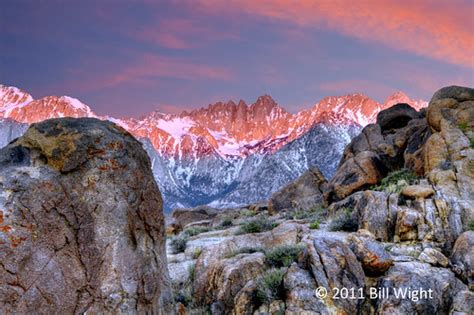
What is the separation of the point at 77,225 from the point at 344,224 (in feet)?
53.1

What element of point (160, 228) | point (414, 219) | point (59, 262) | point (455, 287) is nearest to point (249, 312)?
point (160, 228)

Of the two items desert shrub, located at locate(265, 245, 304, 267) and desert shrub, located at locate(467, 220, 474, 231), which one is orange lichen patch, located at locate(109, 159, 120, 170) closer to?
desert shrub, located at locate(265, 245, 304, 267)

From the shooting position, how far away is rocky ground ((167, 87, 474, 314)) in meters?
14.3

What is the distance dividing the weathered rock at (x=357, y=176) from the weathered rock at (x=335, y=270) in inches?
750

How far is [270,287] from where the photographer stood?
15180mm

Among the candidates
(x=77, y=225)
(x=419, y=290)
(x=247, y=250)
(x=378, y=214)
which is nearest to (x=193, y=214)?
(x=247, y=250)

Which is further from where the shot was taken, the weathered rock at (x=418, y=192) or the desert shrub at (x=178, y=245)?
the desert shrub at (x=178, y=245)

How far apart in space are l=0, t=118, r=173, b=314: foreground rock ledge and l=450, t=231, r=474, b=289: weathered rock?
10752 millimetres

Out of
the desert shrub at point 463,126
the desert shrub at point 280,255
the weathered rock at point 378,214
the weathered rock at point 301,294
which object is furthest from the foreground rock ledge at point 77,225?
the desert shrub at point 463,126

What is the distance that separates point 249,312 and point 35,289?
27.9ft

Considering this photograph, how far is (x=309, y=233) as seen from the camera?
71.8 ft

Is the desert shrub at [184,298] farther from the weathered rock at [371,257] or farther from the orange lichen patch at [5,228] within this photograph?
the orange lichen patch at [5,228]

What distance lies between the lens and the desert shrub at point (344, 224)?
875 inches

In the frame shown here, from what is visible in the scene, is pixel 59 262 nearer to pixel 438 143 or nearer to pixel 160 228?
pixel 160 228
